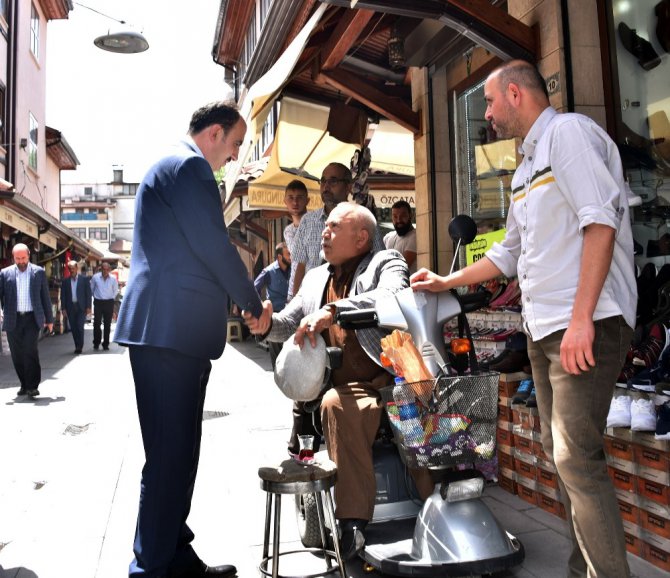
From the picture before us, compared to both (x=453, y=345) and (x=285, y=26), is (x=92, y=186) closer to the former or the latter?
(x=285, y=26)

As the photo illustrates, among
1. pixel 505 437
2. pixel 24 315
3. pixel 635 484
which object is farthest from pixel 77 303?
pixel 635 484

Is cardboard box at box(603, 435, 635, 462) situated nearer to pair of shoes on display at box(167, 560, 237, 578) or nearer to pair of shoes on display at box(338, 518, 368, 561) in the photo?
pair of shoes on display at box(338, 518, 368, 561)

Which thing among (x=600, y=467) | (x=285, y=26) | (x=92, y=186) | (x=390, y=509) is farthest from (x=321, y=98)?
(x=92, y=186)

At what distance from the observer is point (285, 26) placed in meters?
8.31

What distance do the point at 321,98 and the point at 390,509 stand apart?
20.3 feet

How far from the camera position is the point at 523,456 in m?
3.99

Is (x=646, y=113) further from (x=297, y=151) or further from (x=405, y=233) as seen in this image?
(x=297, y=151)

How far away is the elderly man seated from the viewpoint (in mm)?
2846

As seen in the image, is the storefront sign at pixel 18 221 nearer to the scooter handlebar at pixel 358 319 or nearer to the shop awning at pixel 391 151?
the shop awning at pixel 391 151

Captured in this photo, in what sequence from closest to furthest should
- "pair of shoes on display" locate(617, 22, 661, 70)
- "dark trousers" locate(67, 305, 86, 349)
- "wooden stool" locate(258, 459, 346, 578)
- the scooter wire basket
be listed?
the scooter wire basket → "wooden stool" locate(258, 459, 346, 578) → "pair of shoes on display" locate(617, 22, 661, 70) → "dark trousers" locate(67, 305, 86, 349)

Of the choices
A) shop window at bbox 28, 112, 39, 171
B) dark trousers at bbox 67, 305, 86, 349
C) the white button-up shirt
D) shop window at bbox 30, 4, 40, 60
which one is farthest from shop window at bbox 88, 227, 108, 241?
the white button-up shirt

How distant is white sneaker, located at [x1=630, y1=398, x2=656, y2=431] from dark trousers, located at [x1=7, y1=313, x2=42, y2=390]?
7.70 m

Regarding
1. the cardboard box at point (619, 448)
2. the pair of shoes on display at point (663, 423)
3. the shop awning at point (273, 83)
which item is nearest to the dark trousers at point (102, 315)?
the shop awning at point (273, 83)

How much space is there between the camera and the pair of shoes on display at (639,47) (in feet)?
13.2
